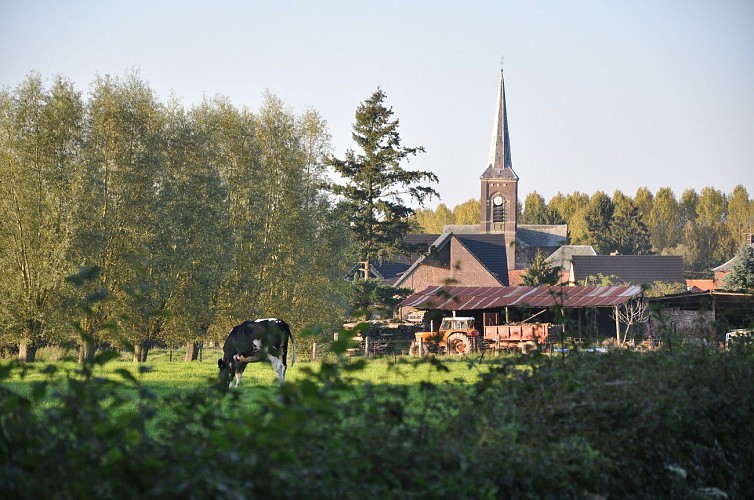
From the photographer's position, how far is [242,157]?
149ft

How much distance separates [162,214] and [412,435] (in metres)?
35.0

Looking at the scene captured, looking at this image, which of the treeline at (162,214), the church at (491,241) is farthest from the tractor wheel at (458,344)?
the church at (491,241)

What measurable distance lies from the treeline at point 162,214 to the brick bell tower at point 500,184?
8634cm

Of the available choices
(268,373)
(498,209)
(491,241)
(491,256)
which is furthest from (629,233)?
(268,373)

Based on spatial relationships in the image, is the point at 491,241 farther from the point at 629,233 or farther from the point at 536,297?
the point at 629,233

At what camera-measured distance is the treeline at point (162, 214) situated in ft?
119

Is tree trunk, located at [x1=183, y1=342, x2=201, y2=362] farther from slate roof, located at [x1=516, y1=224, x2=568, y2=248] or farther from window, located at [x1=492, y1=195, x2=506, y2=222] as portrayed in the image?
slate roof, located at [x1=516, y1=224, x2=568, y2=248]

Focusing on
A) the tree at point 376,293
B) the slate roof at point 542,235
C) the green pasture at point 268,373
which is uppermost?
the slate roof at point 542,235

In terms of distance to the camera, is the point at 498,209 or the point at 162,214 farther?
the point at 498,209

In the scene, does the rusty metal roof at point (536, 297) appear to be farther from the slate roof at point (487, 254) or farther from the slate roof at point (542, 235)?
the slate roof at point (542, 235)

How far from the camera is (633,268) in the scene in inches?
3927

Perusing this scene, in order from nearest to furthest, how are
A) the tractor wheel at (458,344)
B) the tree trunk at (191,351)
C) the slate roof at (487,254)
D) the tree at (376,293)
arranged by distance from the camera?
the tractor wheel at (458,344) < the tree trunk at (191,351) < the tree at (376,293) < the slate roof at (487,254)

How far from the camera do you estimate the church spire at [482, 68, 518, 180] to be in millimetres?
132375

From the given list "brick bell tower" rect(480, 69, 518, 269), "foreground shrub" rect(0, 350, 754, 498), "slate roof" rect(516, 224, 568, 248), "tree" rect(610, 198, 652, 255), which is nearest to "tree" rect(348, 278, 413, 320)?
"foreground shrub" rect(0, 350, 754, 498)
